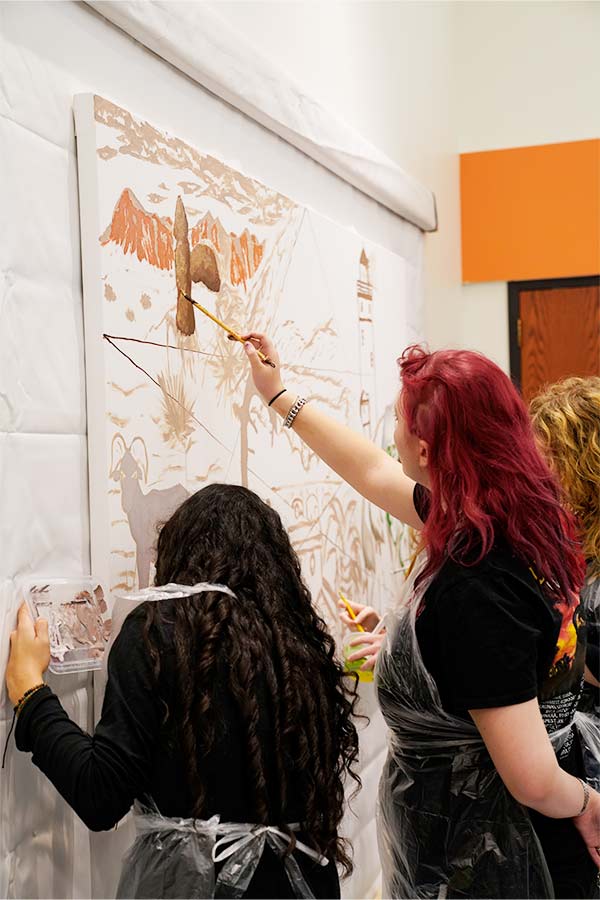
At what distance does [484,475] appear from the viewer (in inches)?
56.9

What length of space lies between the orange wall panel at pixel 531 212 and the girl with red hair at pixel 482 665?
260 centimetres

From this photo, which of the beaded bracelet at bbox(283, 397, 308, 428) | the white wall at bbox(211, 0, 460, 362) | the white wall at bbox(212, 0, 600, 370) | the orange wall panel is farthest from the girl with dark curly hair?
the orange wall panel

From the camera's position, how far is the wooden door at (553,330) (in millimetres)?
4031

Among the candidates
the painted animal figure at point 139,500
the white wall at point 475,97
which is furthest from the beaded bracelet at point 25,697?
the white wall at point 475,97

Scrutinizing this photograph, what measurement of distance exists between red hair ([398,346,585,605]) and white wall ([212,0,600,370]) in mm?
2044

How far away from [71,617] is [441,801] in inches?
Answer: 26.8

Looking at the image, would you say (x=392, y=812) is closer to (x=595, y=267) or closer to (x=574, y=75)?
(x=595, y=267)

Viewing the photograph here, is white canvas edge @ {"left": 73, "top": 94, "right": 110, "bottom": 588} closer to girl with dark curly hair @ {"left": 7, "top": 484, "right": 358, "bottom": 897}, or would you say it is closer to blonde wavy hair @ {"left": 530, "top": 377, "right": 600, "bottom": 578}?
girl with dark curly hair @ {"left": 7, "top": 484, "right": 358, "bottom": 897}

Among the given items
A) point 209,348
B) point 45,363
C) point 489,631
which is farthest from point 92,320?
point 489,631

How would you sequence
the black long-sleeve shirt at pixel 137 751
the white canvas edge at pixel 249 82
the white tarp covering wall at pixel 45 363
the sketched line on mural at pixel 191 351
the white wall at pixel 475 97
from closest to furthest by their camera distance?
the black long-sleeve shirt at pixel 137 751 < the white tarp covering wall at pixel 45 363 < the sketched line on mural at pixel 191 351 < the white canvas edge at pixel 249 82 < the white wall at pixel 475 97

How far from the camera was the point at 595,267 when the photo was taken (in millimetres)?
3941

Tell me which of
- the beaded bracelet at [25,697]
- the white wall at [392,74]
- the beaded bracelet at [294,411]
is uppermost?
the white wall at [392,74]

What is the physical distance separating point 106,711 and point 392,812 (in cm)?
61

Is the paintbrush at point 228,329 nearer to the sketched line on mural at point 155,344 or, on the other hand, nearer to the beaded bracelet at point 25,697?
the sketched line on mural at point 155,344
